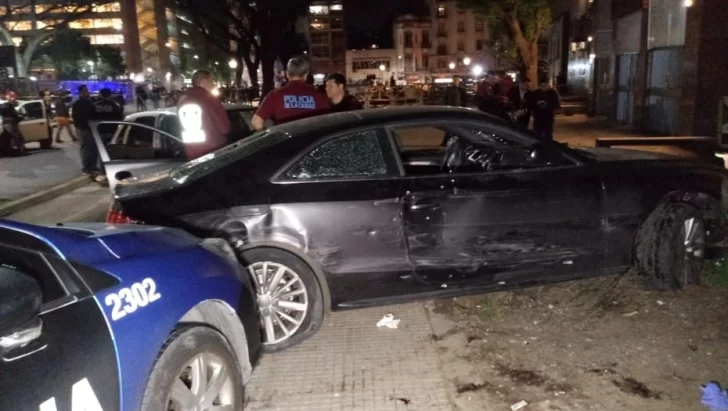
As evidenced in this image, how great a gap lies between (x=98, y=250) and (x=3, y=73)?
35884 millimetres

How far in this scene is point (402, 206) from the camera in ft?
15.5

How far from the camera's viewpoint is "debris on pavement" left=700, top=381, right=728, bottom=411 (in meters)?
3.74

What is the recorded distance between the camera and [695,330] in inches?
189

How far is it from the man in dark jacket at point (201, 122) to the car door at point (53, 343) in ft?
14.8

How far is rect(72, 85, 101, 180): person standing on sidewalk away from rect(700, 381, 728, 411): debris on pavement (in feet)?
39.5

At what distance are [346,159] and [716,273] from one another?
10.8 ft

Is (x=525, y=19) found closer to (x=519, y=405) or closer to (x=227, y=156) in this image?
(x=227, y=156)

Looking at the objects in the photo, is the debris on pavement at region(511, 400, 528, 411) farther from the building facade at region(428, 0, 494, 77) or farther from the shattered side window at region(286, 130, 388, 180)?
the building facade at region(428, 0, 494, 77)

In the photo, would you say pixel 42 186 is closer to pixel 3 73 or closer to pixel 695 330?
pixel 695 330

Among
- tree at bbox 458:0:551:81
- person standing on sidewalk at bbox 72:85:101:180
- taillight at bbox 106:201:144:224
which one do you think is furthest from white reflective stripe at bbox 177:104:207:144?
tree at bbox 458:0:551:81

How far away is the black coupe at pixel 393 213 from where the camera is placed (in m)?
4.61

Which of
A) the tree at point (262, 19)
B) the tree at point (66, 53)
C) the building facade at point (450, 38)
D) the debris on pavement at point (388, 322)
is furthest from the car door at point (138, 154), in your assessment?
the building facade at point (450, 38)

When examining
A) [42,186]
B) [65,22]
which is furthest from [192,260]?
[65,22]

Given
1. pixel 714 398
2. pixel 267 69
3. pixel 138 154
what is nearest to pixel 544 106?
pixel 138 154
